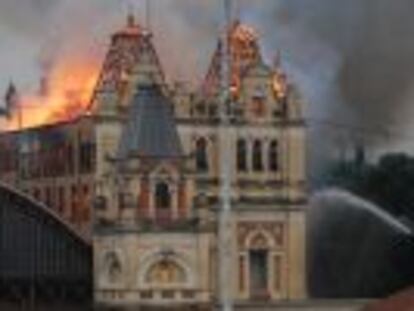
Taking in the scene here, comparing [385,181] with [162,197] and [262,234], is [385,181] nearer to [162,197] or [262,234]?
[262,234]

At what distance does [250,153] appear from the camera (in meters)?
93.9

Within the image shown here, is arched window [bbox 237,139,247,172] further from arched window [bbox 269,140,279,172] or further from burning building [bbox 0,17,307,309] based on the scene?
arched window [bbox 269,140,279,172]

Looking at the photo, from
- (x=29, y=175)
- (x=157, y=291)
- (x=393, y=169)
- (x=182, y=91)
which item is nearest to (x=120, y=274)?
(x=157, y=291)

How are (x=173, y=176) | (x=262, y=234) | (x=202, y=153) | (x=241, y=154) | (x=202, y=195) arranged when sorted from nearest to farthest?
1. (x=173, y=176)
2. (x=202, y=195)
3. (x=262, y=234)
4. (x=202, y=153)
5. (x=241, y=154)

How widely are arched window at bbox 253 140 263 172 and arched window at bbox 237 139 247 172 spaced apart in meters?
0.63

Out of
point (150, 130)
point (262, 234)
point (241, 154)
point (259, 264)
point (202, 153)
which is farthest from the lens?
point (241, 154)

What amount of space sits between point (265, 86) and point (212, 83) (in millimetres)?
3421

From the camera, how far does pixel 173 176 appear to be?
8262 centimetres

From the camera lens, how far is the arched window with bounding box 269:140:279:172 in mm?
94188

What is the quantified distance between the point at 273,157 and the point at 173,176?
1282 cm

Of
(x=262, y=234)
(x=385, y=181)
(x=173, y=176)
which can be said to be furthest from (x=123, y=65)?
(x=385, y=181)

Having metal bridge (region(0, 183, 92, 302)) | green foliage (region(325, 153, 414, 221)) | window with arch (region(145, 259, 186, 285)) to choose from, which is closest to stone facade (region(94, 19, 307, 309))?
window with arch (region(145, 259, 186, 285))

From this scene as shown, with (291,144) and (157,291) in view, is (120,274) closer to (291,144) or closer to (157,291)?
(157,291)

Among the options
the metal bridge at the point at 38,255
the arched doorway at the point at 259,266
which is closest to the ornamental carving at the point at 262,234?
the arched doorway at the point at 259,266
